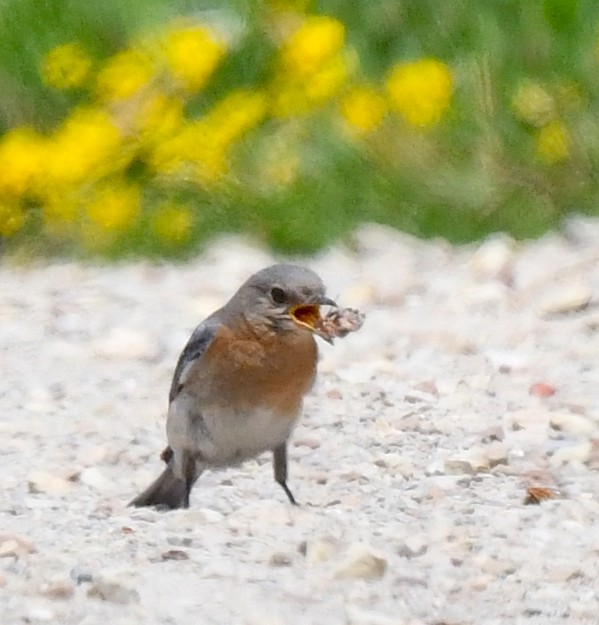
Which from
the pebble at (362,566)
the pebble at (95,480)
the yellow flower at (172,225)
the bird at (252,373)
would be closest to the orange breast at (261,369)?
the bird at (252,373)

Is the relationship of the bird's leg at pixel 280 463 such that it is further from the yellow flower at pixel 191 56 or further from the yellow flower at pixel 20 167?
the yellow flower at pixel 191 56

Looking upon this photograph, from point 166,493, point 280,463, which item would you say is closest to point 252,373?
point 280,463

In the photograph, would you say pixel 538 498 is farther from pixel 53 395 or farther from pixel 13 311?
pixel 13 311

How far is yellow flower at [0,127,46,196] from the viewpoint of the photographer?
8320 millimetres

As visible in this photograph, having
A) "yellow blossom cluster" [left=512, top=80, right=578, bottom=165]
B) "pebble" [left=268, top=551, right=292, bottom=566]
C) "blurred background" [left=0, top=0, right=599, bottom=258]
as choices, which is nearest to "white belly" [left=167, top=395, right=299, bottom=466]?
"pebble" [left=268, top=551, right=292, bottom=566]

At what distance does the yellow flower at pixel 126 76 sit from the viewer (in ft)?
27.8

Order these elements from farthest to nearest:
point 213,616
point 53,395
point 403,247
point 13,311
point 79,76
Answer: point 79,76 → point 403,247 → point 13,311 → point 53,395 → point 213,616

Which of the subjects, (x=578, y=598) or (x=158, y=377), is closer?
(x=578, y=598)

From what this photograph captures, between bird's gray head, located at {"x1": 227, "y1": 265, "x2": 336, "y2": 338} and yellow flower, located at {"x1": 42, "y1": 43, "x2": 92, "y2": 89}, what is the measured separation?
158 inches

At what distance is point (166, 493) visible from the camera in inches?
198

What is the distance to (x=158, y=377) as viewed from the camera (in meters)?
6.29

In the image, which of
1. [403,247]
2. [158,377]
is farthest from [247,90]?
[158,377]

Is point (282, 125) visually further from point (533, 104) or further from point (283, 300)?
point (283, 300)

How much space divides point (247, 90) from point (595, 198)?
1817 mm
